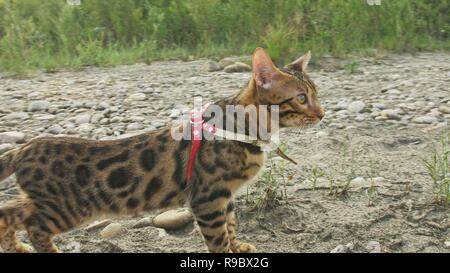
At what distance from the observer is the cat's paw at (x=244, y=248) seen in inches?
164

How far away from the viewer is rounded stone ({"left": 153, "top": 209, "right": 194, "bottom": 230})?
4559 millimetres

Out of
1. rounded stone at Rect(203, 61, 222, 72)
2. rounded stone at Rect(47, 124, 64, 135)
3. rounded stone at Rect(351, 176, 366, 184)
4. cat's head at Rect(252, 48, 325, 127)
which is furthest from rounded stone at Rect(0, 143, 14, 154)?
rounded stone at Rect(203, 61, 222, 72)

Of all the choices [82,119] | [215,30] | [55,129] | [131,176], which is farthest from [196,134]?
[215,30]

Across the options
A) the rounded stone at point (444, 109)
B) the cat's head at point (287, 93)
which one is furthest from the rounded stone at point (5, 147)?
the rounded stone at point (444, 109)

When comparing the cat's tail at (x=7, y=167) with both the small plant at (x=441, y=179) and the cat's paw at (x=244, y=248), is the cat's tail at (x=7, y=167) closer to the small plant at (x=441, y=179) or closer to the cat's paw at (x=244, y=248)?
the cat's paw at (x=244, y=248)

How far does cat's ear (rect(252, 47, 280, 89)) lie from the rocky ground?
1.11 m

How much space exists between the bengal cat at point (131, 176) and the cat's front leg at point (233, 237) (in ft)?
0.60

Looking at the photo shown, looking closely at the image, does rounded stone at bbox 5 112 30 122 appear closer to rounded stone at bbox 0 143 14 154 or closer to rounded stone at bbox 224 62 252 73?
rounded stone at bbox 0 143 14 154

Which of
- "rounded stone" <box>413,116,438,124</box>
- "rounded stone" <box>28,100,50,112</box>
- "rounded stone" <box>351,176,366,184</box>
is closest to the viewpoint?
"rounded stone" <box>351,176,366,184</box>

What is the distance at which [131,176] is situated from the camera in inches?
156

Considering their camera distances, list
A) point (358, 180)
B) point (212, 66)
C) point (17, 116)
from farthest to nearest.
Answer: point (212, 66), point (17, 116), point (358, 180)

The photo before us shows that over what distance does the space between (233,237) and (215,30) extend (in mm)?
6219

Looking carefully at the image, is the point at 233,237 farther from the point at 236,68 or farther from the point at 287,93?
the point at 236,68
